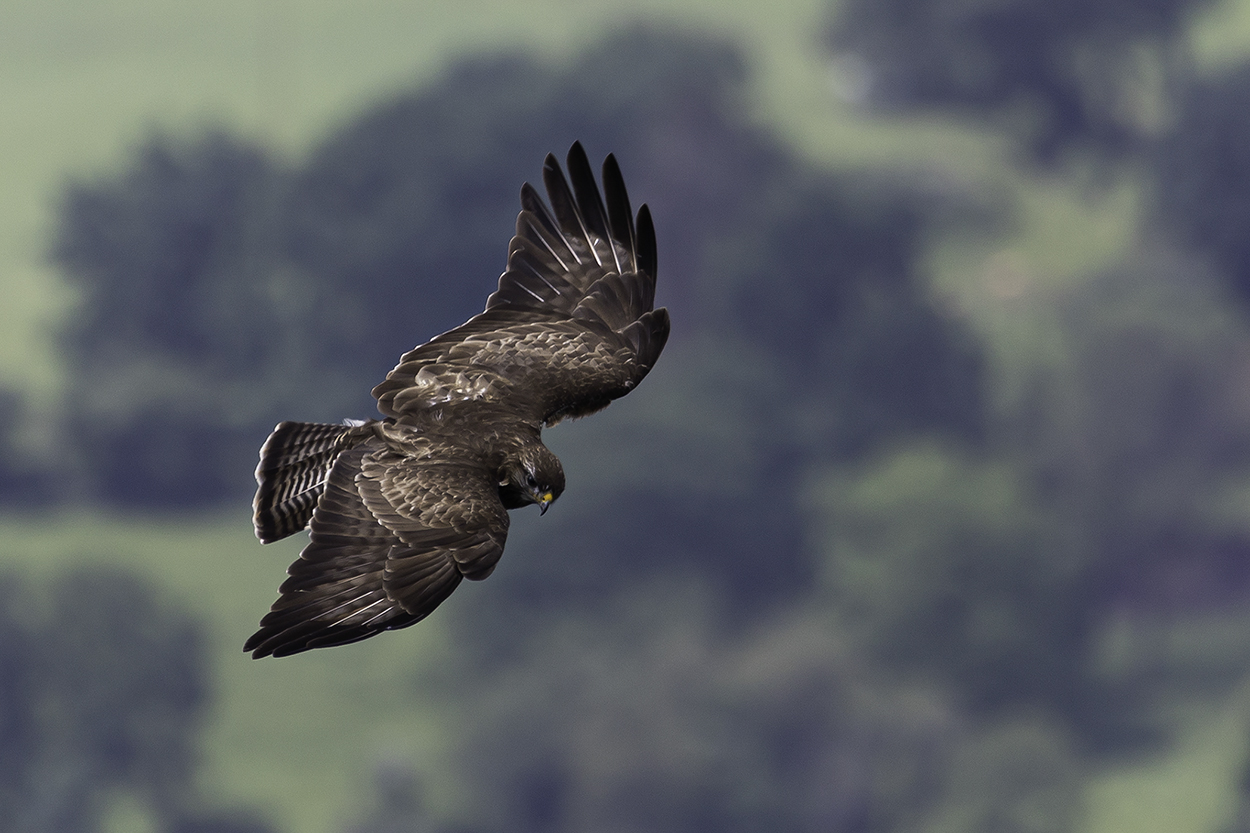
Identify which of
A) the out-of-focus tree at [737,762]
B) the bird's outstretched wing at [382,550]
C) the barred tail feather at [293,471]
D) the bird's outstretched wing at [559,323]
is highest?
the out-of-focus tree at [737,762]

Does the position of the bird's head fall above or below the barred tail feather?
above

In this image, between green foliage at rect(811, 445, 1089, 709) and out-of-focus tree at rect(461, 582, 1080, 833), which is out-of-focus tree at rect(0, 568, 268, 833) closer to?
out-of-focus tree at rect(461, 582, 1080, 833)

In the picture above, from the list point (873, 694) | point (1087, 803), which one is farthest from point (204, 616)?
point (1087, 803)

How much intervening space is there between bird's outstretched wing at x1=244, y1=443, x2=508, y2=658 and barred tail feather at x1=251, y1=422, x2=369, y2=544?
85cm

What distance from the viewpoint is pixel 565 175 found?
27.2m

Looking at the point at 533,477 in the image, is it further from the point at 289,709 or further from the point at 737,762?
Answer: the point at 737,762

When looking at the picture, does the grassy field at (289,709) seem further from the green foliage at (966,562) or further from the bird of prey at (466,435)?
the bird of prey at (466,435)

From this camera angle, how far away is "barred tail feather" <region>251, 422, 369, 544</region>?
78.0 ft

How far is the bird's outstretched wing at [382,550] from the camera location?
20.9 metres

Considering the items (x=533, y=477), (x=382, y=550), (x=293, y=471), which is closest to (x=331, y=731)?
(x=293, y=471)

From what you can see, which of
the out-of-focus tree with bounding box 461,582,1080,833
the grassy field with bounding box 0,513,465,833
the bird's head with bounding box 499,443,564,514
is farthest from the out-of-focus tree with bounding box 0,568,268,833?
the bird's head with bounding box 499,443,564,514

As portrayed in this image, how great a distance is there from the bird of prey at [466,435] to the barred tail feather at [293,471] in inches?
0.6

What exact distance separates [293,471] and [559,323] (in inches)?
164

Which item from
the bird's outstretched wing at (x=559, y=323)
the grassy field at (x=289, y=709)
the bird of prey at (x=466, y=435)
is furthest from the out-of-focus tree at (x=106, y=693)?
the bird of prey at (x=466, y=435)
